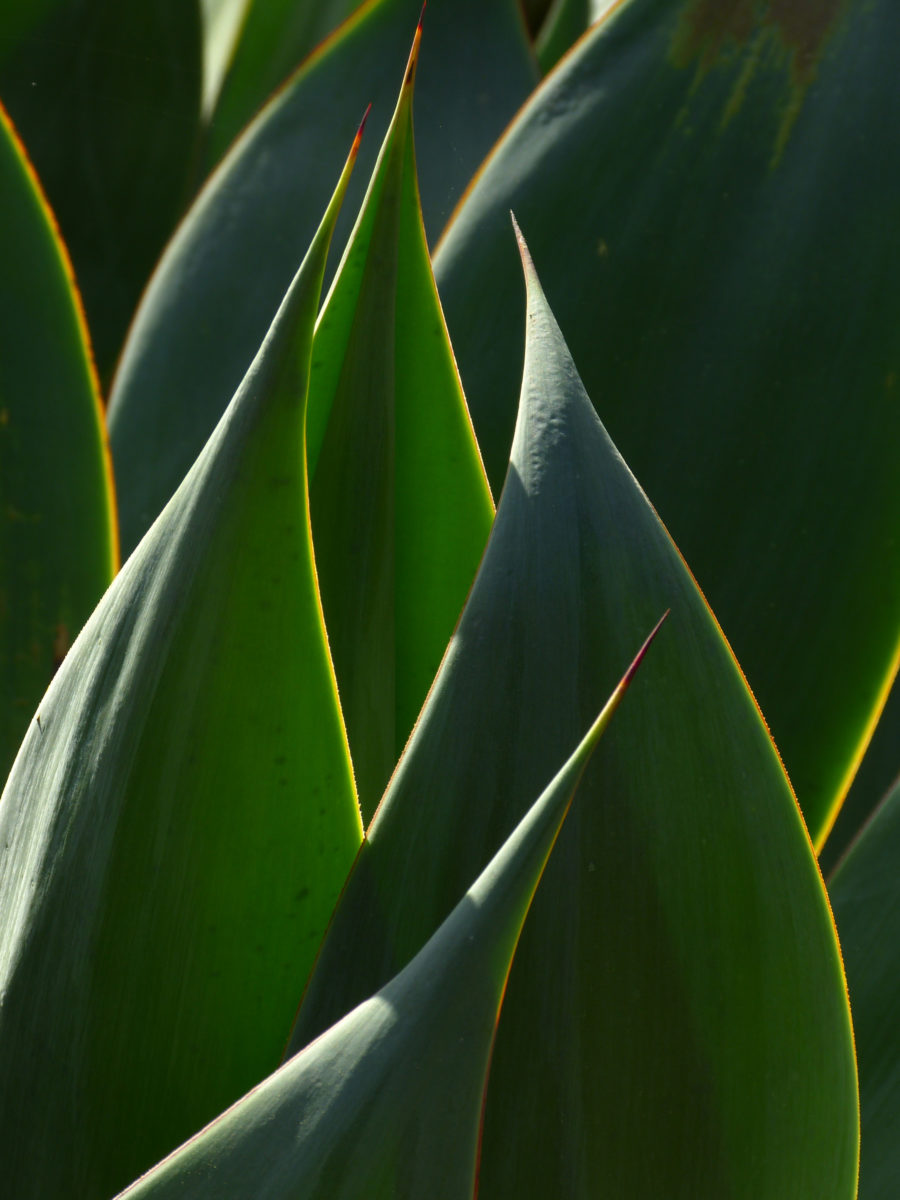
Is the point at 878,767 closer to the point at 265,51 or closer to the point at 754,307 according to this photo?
the point at 754,307

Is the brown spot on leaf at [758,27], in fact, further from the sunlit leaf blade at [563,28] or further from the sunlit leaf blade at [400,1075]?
the sunlit leaf blade at [400,1075]

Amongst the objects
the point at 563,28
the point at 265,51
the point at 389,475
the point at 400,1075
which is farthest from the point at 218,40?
the point at 400,1075

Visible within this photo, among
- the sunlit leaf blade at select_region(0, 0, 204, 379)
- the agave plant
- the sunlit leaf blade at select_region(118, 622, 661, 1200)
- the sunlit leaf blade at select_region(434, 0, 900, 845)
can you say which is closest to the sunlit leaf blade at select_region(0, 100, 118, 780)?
the agave plant

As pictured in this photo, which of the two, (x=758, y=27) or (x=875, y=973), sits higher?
(x=758, y=27)

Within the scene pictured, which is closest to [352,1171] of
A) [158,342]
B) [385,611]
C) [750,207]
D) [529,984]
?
[529,984]

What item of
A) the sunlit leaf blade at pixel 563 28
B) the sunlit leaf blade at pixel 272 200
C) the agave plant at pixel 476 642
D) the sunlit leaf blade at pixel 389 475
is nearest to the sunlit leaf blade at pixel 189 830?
the agave plant at pixel 476 642

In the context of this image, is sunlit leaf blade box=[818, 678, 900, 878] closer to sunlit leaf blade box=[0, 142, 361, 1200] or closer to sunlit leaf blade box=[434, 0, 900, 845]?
sunlit leaf blade box=[434, 0, 900, 845]
